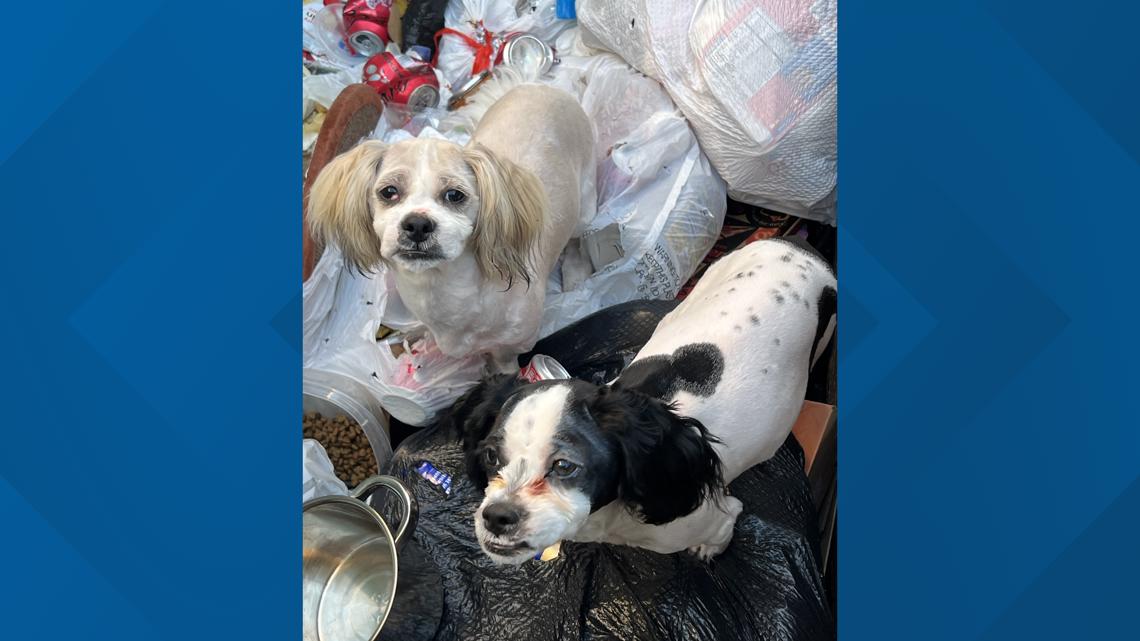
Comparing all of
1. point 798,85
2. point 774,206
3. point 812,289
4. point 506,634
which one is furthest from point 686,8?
point 506,634

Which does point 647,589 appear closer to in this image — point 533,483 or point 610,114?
point 533,483

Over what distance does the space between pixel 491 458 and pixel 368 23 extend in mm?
1542

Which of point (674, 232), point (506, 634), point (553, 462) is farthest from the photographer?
point (674, 232)

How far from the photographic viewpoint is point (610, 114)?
2172 millimetres

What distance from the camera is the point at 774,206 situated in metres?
2.05

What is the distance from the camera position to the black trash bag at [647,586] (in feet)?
4.83

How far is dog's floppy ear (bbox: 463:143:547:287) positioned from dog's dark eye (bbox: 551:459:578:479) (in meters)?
0.56

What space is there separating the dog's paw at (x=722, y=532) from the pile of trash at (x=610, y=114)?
61 cm

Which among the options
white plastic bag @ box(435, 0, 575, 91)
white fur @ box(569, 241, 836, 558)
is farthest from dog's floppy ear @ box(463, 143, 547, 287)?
white plastic bag @ box(435, 0, 575, 91)

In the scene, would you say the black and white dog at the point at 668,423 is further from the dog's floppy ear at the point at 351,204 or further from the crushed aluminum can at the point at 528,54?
the crushed aluminum can at the point at 528,54

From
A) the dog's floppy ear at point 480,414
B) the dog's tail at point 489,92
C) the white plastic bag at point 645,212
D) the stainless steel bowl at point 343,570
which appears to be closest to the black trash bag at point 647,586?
the stainless steel bowl at point 343,570

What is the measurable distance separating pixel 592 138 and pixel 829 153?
55 centimetres

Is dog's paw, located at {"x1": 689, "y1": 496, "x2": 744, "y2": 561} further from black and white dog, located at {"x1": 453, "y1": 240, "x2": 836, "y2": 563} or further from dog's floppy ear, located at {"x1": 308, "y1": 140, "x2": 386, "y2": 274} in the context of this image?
dog's floppy ear, located at {"x1": 308, "y1": 140, "x2": 386, "y2": 274}

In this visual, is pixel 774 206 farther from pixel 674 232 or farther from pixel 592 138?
pixel 592 138
